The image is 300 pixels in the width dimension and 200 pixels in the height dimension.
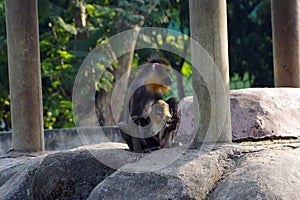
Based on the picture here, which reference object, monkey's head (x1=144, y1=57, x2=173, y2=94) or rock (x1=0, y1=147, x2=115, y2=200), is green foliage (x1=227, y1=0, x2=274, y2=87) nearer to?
monkey's head (x1=144, y1=57, x2=173, y2=94)

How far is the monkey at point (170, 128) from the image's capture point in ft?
23.2

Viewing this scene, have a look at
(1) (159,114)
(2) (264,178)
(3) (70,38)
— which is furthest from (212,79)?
(3) (70,38)

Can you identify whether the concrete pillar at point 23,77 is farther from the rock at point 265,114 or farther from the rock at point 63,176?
the rock at point 265,114

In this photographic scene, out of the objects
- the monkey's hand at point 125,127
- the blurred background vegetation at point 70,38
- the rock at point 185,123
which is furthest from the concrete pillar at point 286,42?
the blurred background vegetation at point 70,38

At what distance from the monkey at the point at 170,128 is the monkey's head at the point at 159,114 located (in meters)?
0.05

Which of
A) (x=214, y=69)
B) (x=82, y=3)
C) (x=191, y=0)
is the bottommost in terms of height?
(x=214, y=69)

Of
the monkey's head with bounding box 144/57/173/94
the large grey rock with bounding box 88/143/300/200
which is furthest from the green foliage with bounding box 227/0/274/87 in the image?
the large grey rock with bounding box 88/143/300/200

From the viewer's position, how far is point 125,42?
48.8ft

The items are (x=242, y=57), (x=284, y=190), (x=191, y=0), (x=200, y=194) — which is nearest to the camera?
(x=284, y=190)

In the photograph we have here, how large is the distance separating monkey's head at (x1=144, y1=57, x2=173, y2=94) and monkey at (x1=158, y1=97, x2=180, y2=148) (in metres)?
0.19

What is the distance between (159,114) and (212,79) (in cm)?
82

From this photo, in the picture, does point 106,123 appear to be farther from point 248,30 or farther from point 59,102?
point 248,30

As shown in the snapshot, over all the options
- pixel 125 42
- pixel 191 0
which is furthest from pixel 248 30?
pixel 191 0

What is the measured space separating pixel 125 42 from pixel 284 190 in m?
10.0
